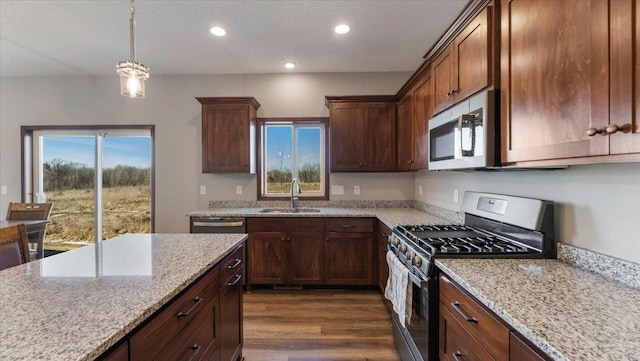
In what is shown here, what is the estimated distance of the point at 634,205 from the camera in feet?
3.73

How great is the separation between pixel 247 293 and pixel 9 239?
2.09 metres

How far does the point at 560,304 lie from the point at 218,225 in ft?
9.86

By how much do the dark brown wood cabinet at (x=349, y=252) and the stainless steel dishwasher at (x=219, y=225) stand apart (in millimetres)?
954

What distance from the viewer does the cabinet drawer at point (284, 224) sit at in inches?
128

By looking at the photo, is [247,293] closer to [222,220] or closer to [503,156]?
[222,220]

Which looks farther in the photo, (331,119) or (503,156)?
(331,119)

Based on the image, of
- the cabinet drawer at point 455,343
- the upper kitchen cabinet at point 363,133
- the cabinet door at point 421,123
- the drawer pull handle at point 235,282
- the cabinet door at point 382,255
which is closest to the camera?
the cabinet drawer at point 455,343

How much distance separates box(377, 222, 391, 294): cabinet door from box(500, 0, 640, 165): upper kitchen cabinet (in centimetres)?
157

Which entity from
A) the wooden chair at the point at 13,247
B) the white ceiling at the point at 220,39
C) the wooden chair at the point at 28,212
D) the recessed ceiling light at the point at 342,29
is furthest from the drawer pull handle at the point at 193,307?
the wooden chair at the point at 28,212

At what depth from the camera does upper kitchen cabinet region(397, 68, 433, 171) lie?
2574 mm

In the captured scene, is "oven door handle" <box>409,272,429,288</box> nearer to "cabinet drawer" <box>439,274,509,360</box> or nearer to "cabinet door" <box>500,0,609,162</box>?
"cabinet drawer" <box>439,274,509,360</box>

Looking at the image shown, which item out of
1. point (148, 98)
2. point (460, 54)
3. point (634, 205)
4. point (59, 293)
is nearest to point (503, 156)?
point (634, 205)

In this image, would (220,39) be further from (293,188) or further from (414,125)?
(414,125)

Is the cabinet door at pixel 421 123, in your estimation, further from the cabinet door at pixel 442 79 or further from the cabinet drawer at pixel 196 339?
the cabinet drawer at pixel 196 339
